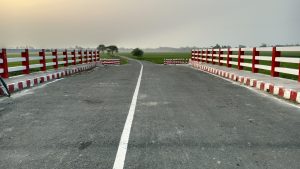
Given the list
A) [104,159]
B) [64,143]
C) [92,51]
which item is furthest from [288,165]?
[92,51]

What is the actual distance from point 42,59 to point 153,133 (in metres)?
12.6

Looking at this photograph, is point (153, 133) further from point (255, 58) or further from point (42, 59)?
point (42, 59)

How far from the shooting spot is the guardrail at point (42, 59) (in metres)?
11.6

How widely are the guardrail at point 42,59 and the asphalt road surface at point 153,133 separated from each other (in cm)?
401

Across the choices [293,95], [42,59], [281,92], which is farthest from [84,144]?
[42,59]

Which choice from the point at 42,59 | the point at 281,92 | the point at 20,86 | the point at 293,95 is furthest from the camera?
the point at 42,59

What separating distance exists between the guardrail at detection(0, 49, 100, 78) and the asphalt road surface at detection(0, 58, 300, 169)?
4014mm

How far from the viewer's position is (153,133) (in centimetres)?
485

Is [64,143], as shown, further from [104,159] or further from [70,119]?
[70,119]

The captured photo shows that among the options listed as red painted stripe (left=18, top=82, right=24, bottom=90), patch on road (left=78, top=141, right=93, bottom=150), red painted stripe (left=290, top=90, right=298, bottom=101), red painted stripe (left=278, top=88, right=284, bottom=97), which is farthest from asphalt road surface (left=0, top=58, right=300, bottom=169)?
red painted stripe (left=18, top=82, right=24, bottom=90)

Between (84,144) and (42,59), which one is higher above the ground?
(42,59)

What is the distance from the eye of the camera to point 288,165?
3.58 m

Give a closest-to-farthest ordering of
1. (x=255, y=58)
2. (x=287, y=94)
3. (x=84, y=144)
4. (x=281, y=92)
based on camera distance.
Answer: (x=84, y=144) → (x=287, y=94) → (x=281, y=92) → (x=255, y=58)

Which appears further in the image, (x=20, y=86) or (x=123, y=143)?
(x=20, y=86)
